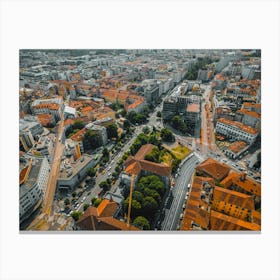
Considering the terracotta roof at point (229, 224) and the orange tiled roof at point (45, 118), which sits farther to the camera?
the orange tiled roof at point (45, 118)

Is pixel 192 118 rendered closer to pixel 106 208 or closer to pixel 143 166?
pixel 143 166

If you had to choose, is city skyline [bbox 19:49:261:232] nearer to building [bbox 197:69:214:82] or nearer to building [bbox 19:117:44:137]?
building [bbox 19:117:44:137]

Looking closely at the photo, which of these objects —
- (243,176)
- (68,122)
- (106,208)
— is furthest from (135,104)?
(243,176)

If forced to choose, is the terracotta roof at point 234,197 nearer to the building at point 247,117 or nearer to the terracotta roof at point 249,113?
the building at point 247,117

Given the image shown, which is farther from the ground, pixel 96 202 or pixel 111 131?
pixel 111 131

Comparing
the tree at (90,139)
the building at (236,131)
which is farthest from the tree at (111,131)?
the building at (236,131)

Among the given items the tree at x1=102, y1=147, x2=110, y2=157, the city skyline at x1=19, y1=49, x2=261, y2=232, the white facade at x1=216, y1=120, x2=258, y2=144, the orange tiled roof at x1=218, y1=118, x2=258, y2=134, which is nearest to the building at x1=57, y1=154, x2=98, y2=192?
the city skyline at x1=19, y1=49, x2=261, y2=232
